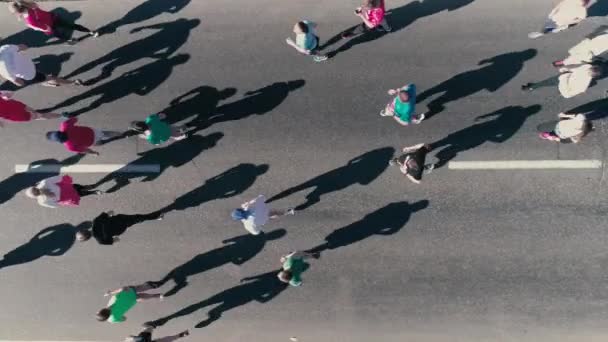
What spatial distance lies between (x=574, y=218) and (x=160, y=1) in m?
9.26

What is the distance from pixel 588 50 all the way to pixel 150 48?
8.47m

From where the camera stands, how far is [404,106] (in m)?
8.09

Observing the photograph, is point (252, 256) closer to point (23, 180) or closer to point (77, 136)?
point (77, 136)

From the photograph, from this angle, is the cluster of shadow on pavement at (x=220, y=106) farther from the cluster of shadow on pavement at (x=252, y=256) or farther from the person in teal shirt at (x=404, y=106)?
the cluster of shadow on pavement at (x=252, y=256)

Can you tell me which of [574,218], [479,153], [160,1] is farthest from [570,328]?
[160,1]

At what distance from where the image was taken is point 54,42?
9.16 m

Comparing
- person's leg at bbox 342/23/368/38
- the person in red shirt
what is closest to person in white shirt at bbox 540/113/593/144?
the person in red shirt

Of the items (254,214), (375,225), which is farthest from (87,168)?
(375,225)

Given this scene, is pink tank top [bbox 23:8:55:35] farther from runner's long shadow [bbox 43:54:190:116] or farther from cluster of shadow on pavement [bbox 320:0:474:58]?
cluster of shadow on pavement [bbox 320:0:474:58]

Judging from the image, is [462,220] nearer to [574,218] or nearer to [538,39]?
[574,218]

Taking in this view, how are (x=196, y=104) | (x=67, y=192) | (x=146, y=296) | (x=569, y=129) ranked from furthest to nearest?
(x=196, y=104) < (x=146, y=296) < (x=67, y=192) < (x=569, y=129)

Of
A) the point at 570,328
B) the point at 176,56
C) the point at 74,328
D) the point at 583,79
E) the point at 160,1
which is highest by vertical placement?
the point at 160,1

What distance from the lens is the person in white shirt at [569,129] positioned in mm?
7621

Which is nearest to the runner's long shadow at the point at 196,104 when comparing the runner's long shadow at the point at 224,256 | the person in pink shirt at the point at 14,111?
the person in pink shirt at the point at 14,111
